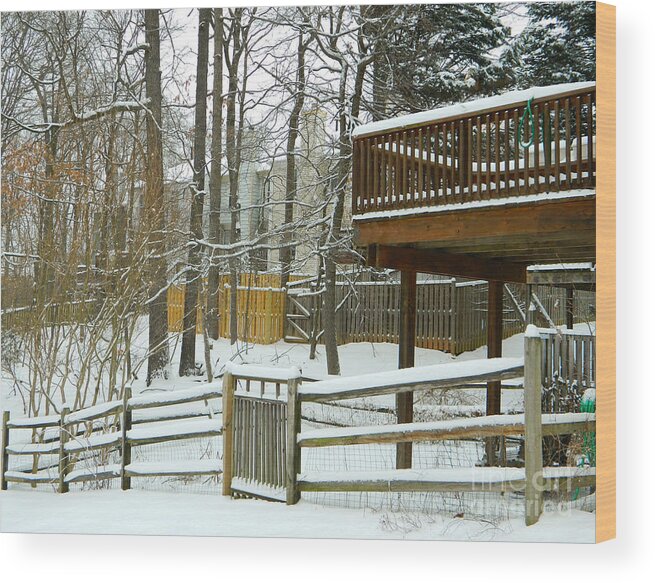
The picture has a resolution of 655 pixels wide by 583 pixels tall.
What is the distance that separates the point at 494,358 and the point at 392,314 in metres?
1.19

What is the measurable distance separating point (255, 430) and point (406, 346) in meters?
1.27

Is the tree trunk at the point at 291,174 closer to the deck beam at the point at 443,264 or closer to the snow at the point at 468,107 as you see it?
the snow at the point at 468,107

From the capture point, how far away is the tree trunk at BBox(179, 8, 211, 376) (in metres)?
5.57

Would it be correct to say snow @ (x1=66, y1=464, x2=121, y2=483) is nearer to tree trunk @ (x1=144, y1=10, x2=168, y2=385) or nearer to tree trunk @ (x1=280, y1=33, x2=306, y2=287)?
tree trunk @ (x1=144, y1=10, x2=168, y2=385)

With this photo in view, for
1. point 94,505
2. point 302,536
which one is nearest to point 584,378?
point 302,536

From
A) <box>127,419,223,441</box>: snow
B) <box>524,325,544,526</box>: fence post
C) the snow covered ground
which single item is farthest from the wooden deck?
<box>127,419,223,441</box>: snow

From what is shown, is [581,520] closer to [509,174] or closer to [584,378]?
[584,378]

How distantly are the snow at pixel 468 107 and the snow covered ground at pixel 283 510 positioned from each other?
1.61 metres

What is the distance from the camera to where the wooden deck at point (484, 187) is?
4.85 m

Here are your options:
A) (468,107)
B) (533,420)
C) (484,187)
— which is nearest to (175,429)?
(533,420)

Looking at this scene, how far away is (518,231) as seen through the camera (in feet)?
16.7

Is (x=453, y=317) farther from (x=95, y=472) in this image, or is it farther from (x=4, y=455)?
(x=4, y=455)

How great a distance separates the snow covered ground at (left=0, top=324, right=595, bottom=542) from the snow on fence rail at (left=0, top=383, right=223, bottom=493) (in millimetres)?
91

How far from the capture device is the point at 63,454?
19.4 feet
